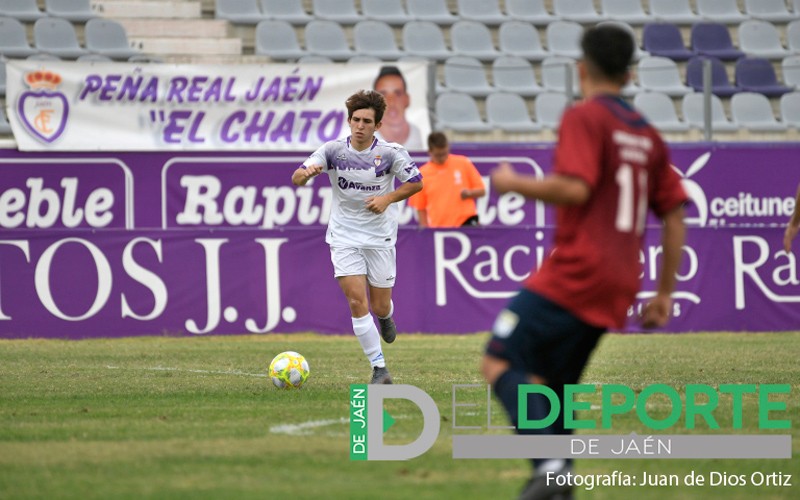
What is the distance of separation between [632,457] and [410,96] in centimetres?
1139

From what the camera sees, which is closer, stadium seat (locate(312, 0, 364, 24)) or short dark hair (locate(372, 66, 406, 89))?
short dark hair (locate(372, 66, 406, 89))

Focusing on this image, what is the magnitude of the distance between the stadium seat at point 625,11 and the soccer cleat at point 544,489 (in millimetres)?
19185

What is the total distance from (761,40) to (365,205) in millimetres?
15182

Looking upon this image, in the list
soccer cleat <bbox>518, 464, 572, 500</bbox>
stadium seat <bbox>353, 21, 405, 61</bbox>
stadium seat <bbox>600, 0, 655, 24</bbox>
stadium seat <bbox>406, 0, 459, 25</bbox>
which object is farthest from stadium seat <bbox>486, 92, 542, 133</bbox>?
soccer cleat <bbox>518, 464, 572, 500</bbox>

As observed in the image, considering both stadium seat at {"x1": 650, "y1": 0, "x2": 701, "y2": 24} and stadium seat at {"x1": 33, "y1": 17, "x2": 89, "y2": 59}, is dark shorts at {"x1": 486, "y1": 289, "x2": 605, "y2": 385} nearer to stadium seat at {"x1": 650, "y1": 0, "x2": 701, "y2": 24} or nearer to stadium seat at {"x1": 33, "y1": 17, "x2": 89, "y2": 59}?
stadium seat at {"x1": 33, "y1": 17, "x2": 89, "y2": 59}

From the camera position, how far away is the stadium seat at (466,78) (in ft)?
69.6

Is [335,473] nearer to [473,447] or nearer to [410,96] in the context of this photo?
[473,447]

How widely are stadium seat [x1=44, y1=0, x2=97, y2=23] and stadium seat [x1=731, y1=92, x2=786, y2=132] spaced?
1073 cm

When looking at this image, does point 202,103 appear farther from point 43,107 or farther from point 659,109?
point 659,109

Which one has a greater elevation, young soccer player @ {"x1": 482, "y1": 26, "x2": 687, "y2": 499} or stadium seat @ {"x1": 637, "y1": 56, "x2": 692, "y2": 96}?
stadium seat @ {"x1": 637, "y1": 56, "x2": 692, "y2": 96}

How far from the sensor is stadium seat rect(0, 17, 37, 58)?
19.7 m

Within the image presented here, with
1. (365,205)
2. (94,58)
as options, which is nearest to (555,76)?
(94,58)

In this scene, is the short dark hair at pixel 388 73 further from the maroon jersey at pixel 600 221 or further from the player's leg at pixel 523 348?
the player's leg at pixel 523 348

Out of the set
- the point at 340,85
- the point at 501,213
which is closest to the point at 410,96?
the point at 340,85
